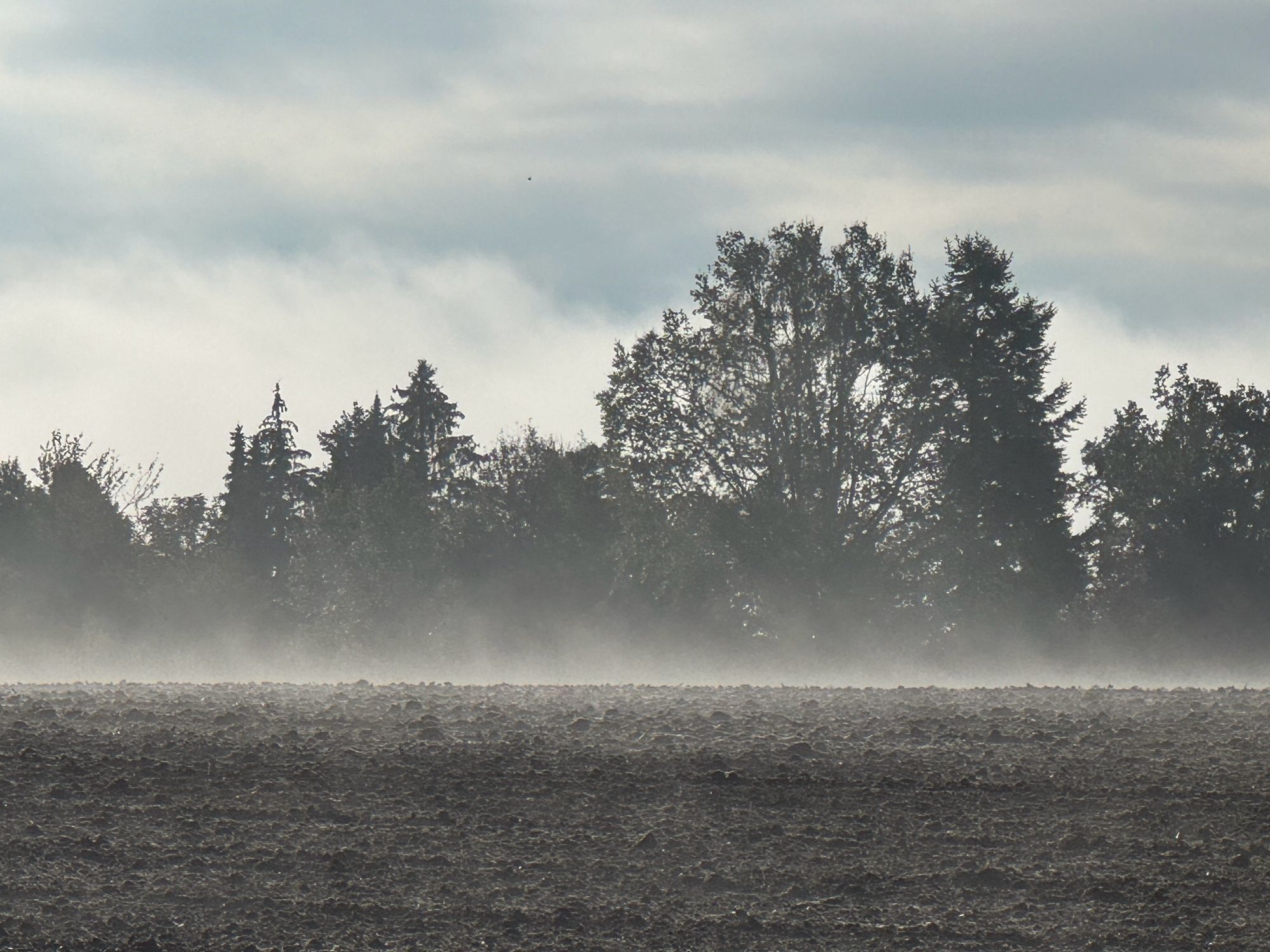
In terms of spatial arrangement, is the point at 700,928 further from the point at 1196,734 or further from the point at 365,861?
the point at 1196,734

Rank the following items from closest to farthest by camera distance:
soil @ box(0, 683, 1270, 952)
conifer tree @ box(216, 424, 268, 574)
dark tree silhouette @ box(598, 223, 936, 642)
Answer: soil @ box(0, 683, 1270, 952)
dark tree silhouette @ box(598, 223, 936, 642)
conifer tree @ box(216, 424, 268, 574)

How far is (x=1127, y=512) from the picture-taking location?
128 ft

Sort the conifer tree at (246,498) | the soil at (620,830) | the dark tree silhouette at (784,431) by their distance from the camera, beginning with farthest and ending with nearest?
the conifer tree at (246,498) → the dark tree silhouette at (784,431) → the soil at (620,830)

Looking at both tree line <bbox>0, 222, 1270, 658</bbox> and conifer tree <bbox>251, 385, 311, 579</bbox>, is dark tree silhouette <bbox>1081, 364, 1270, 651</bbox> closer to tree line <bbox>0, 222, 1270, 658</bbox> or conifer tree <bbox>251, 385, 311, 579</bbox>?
tree line <bbox>0, 222, 1270, 658</bbox>

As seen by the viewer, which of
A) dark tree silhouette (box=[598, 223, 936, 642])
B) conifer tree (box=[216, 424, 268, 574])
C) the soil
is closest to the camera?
the soil

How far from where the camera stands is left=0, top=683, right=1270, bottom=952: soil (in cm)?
682

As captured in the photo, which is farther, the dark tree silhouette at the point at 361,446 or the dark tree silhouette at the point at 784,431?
the dark tree silhouette at the point at 361,446

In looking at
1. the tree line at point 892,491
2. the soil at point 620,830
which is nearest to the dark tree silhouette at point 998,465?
the tree line at point 892,491

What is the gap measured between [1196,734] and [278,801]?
713 cm

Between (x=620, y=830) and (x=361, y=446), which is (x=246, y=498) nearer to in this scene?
(x=361, y=446)

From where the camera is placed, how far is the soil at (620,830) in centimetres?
682

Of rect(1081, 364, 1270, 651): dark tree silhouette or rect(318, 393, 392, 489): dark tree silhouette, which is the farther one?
rect(318, 393, 392, 489): dark tree silhouette

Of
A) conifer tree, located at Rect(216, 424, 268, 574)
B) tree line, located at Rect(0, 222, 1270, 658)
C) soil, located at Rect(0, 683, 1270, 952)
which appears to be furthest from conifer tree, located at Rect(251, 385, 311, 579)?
soil, located at Rect(0, 683, 1270, 952)

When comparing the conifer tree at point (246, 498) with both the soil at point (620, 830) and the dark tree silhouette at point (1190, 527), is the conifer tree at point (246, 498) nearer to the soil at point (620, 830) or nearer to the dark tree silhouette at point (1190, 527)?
the dark tree silhouette at point (1190, 527)
